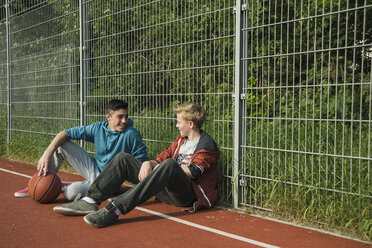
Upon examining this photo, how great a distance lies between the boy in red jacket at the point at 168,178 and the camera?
13.3 feet

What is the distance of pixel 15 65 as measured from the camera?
9.64 metres

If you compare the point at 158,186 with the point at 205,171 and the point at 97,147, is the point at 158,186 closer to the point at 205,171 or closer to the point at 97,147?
the point at 205,171

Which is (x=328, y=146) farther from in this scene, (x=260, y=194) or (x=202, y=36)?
(x=202, y=36)

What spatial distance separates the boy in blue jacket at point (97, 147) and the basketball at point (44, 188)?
3.4 inches

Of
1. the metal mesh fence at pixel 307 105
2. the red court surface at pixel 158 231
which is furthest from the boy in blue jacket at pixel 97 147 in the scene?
the metal mesh fence at pixel 307 105

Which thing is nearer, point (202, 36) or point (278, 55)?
point (278, 55)

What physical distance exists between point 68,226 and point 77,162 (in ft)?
4.54

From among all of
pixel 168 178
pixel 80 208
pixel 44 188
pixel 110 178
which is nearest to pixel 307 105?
pixel 168 178

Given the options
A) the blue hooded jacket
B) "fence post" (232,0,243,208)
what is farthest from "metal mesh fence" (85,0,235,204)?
the blue hooded jacket

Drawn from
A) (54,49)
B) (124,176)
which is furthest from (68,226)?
(54,49)

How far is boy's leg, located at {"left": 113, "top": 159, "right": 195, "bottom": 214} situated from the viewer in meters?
4.02

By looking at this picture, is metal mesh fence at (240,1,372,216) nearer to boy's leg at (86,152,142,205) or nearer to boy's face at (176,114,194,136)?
boy's face at (176,114,194,136)

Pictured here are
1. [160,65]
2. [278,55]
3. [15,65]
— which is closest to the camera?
[278,55]

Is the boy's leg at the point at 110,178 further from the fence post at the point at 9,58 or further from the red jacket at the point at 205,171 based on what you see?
the fence post at the point at 9,58
